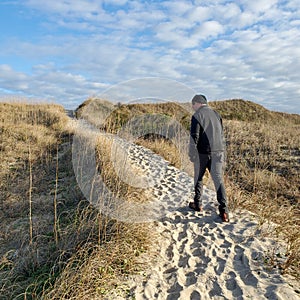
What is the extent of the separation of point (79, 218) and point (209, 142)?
85.2 inches

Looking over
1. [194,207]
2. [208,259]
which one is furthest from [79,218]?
[194,207]

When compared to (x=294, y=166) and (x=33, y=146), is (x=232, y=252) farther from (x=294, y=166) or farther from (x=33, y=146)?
(x=33, y=146)

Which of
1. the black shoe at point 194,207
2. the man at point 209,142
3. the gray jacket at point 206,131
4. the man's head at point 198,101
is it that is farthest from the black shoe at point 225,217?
the man's head at point 198,101

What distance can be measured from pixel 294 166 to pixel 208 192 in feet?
14.1

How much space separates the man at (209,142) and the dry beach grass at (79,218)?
713 millimetres

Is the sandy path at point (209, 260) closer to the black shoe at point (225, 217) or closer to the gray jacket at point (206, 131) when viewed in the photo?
the black shoe at point (225, 217)

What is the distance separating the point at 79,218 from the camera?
387 cm

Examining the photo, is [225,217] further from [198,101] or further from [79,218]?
[79,218]

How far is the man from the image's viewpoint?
4.36 meters

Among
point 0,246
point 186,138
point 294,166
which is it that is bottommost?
point 0,246

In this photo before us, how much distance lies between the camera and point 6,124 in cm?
1085

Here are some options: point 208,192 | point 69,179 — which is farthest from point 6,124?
point 208,192

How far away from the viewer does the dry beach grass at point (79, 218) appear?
315 cm

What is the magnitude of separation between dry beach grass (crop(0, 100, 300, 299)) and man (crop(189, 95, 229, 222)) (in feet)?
2.34
